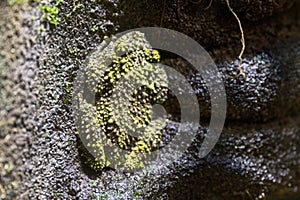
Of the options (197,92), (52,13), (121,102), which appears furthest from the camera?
(197,92)

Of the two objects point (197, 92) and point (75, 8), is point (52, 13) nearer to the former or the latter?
point (75, 8)

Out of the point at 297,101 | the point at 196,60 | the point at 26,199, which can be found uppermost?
the point at 297,101

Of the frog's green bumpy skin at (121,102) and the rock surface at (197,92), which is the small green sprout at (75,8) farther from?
the frog's green bumpy skin at (121,102)

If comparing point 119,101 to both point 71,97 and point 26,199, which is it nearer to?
point 71,97

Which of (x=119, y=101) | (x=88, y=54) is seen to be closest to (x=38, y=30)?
(x=88, y=54)

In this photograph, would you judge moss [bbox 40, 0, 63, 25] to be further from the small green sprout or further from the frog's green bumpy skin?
the frog's green bumpy skin

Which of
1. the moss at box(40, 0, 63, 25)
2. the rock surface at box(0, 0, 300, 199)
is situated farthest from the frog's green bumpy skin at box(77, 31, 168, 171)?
the moss at box(40, 0, 63, 25)

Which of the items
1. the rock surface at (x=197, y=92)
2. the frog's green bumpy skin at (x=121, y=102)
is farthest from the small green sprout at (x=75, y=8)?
the frog's green bumpy skin at (x=121, y=102)

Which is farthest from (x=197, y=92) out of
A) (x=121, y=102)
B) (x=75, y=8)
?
(x=75, y=8)
